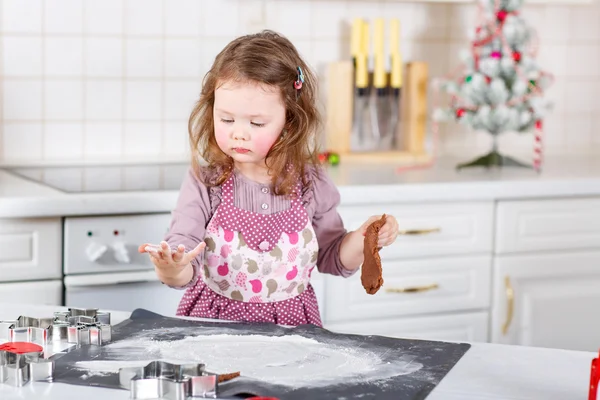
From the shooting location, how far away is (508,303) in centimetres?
239

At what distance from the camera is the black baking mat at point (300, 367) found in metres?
1.03

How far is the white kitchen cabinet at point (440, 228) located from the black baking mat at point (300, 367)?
98cm

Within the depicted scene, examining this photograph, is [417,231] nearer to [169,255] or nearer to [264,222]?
[264,222]

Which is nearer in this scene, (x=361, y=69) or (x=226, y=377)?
(x=226, y=377)

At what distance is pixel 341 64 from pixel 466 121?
1.24ft

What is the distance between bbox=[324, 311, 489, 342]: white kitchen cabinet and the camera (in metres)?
2.27

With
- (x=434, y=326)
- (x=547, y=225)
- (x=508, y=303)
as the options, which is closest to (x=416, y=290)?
(x=434, y=326)

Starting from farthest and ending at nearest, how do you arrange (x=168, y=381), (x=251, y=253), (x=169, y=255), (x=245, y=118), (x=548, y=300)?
(x=548, y=300) → (x=251, y=253) → (x=245, y=118) → (x=169, y=255) → (x=168, y=381)

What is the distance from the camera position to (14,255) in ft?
6.42

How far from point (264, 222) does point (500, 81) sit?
114cm

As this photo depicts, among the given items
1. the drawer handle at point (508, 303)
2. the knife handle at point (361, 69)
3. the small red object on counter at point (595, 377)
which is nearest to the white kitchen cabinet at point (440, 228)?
the drawer handle at point (508, 303)

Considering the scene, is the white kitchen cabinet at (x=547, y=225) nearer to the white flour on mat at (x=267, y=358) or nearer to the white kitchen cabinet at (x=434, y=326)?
the white kitchen cabinet at (x=434, y=326)

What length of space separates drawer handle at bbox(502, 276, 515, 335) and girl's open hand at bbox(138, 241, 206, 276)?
4.09 ft

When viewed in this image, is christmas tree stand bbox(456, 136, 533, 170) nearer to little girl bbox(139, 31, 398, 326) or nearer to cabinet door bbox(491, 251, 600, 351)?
cabinet door bbox(491, 251, 600, 351)
